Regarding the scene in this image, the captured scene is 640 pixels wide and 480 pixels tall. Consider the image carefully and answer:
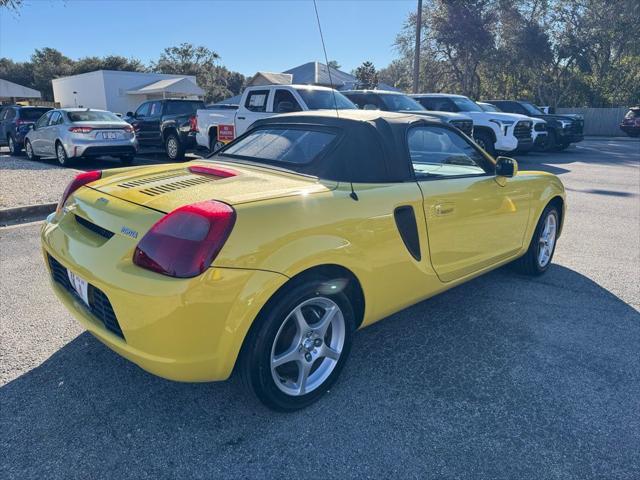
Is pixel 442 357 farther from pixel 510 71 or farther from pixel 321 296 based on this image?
pixel 510 71

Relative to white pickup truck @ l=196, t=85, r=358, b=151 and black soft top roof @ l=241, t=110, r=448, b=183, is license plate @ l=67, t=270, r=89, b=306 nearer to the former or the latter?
black soft top roof @ l=241, t=110, r=448, b=183

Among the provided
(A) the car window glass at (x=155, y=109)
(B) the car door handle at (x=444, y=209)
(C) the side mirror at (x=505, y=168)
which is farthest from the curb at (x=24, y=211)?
(A) the car window glass at (x=155, y=109)

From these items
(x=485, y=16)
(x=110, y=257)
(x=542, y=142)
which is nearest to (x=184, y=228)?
(x=110, y=257)

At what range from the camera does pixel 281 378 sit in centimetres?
259

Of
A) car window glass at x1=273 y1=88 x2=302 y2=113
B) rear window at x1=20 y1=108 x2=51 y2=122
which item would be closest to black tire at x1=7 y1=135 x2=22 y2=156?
rear window at x1=20 y1=108 x2=51 y2=122

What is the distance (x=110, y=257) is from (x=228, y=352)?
28.7 inches

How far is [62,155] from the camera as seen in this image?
37.2ft

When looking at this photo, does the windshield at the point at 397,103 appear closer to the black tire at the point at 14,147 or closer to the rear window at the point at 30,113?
the rear window at the point at 30,113

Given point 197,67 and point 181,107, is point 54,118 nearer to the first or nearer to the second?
point 181,107

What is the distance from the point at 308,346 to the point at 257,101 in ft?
29.8

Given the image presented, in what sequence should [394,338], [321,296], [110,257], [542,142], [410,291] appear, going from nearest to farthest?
[110,257], [321,296], [410,291], [394,338], [542,142]

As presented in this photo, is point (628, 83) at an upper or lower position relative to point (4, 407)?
upper

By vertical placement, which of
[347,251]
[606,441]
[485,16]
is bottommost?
[606,441]

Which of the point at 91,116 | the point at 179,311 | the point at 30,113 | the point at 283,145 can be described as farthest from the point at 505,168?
the point at 30,113
